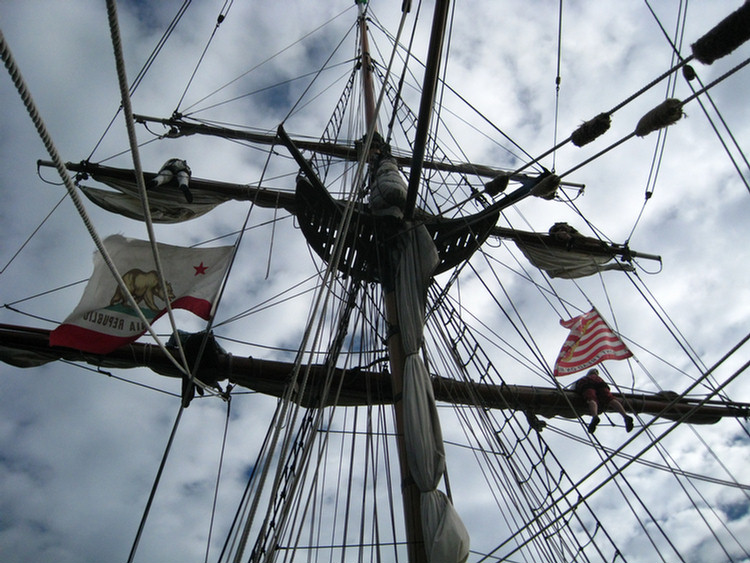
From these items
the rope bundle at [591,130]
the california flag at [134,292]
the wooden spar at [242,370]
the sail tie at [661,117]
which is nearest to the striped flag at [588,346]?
the wooden spar at [242,370]

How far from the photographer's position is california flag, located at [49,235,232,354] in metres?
4.76

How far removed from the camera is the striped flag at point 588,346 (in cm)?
607

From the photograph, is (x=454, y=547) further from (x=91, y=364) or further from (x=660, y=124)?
(x=91, y=364)

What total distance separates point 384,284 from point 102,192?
4.44 meters

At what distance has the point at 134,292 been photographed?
530 cm

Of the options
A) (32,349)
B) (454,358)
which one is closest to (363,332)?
(454,358)

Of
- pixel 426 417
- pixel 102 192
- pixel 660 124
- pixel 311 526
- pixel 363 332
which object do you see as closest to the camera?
pixel 660 124

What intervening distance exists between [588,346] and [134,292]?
547cm

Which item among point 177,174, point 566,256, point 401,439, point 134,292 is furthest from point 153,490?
point 566,256

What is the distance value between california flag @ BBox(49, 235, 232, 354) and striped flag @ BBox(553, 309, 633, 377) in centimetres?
436

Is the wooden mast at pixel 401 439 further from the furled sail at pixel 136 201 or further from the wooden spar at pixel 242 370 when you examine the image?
the furled sail at pixel 136 201

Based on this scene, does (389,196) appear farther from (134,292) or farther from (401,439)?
(134,292)

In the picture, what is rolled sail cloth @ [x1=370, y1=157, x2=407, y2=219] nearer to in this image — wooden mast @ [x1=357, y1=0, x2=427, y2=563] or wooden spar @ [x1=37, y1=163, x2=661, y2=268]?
wooden spar @ [x1=37, y1=163, x2=661, y2=268]

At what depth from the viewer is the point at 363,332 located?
19.3 ft
